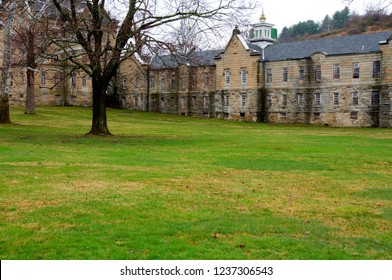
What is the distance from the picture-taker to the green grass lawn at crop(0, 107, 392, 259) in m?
9.24

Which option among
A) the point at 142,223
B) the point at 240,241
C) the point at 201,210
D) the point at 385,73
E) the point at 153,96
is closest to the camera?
the point at 240,241

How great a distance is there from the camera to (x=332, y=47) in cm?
6600

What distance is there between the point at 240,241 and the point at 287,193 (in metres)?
5.55

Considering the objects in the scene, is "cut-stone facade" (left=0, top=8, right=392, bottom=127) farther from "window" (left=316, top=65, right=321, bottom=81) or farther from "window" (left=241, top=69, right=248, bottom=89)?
"window" (left=241, top=69, right=248, bottom=89)

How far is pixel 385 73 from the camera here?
60750 millimetres

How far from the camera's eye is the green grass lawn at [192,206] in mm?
9242

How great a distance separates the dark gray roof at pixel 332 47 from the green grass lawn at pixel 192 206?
41330 mm

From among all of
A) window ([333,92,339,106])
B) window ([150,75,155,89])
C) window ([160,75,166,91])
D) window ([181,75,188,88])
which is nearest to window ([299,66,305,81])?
window ([333,92,339,106])

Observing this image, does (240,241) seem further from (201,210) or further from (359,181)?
(359,181)

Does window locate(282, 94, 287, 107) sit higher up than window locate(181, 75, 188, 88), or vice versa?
window locate(181, 75, 188, 88)

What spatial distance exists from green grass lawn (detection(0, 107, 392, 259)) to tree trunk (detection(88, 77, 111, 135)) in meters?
9.37

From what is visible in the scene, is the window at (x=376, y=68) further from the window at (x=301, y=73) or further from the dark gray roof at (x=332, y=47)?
the window at (x=301, y=73)

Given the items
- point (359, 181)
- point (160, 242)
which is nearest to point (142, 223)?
Result: point (160, 242)

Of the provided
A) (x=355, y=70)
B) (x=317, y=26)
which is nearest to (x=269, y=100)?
(x=355, y=70)
